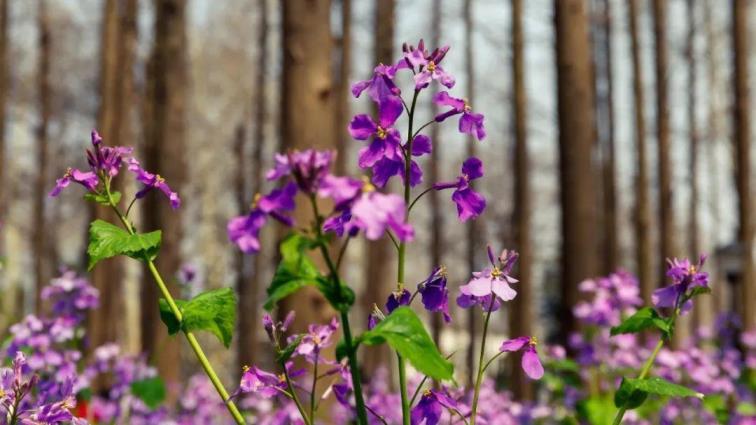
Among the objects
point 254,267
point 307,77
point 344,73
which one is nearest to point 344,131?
point 344,73

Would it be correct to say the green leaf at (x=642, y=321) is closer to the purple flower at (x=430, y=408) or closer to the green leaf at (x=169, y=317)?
the purple flower at (x=430, y=408)

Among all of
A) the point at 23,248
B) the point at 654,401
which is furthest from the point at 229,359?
the point at 654,401

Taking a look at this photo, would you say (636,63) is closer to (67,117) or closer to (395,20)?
(395,20)

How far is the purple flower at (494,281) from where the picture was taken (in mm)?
1769

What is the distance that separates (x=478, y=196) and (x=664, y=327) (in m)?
0.49

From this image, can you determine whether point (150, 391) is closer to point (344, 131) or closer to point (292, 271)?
point (292, 271)

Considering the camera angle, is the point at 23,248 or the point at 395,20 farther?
the point at 23,248

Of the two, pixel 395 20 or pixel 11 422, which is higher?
pixel 395 20

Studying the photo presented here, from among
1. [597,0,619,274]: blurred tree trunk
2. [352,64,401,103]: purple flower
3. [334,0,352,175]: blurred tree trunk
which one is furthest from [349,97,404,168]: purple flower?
[597,0,619,274]: blurred tree trunk

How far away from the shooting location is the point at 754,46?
25.6 metres

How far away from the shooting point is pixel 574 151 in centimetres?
731

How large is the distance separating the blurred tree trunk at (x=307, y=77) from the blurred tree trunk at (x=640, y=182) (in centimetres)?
898

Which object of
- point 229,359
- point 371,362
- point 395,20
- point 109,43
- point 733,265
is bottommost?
point 229,359

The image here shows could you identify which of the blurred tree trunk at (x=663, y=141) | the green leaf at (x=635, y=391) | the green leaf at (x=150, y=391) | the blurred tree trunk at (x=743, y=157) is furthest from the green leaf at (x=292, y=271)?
the blurred tree trunk at (x=663, y=141)
